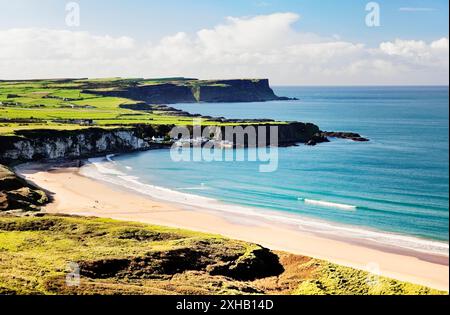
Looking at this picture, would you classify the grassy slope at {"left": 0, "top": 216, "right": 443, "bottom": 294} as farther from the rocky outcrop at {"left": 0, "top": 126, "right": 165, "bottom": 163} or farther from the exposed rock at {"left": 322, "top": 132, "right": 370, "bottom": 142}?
the exposed rock at {"left": 322, "top": 132, "right": 370, "bottom": 142}

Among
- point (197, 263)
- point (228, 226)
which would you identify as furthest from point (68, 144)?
point (197, 263)

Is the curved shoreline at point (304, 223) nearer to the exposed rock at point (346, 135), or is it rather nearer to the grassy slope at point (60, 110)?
the grassy slope at point (60, 110)

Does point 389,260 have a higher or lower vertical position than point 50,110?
lower

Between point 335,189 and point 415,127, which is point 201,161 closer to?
point 335,189

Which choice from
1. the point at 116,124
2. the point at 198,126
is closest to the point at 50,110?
the point at 116,124

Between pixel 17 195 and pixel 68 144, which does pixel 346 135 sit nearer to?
pixel 68 144
